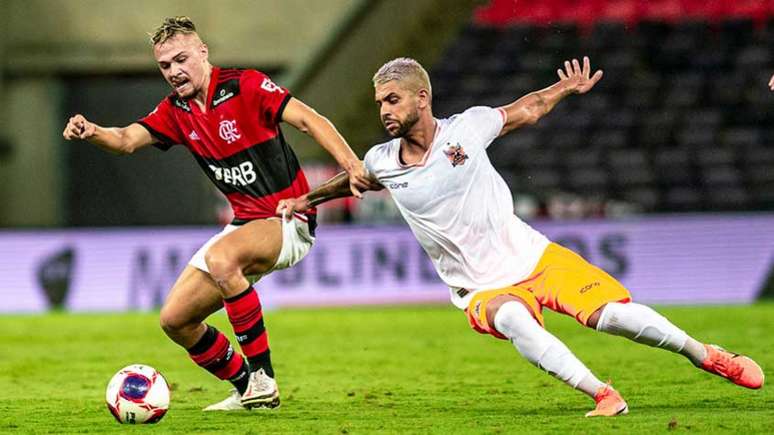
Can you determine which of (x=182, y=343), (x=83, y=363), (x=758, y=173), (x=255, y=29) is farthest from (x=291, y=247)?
(x=758, y=173)

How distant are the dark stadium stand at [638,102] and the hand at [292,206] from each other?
38.9 ft

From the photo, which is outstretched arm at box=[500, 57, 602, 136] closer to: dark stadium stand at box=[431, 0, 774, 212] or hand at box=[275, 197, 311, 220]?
hand at box=[275, 197, 311, 220]

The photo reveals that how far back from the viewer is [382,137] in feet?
61.7

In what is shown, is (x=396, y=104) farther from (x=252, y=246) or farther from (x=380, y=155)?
(x=252, y=246)

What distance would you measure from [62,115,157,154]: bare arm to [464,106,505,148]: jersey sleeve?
5.70 feet

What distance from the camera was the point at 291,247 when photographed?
6.90 meters

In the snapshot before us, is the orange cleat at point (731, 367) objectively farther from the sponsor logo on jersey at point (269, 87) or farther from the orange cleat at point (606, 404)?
the sponsor logo on jersey at point (269, 87)

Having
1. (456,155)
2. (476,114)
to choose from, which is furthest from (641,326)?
(476,114)

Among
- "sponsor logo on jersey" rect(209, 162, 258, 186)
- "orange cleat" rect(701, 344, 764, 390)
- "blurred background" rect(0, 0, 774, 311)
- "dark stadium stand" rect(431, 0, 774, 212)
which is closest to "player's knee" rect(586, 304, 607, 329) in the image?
"orange cleat" rect(701, 344, 764, 390)

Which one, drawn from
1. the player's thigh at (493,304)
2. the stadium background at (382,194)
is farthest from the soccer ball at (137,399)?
the player's thigh at (493,304)

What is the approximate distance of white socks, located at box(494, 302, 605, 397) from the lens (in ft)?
19.3

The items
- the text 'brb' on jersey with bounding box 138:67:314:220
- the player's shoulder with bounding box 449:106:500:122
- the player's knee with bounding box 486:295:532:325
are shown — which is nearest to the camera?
the player's knee with bounding box 486:295:532:325

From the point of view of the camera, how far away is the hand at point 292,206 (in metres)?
6.57

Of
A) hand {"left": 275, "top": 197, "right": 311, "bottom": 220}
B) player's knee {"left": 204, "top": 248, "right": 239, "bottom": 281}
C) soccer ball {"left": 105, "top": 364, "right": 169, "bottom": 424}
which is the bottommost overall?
soccer ball {"left": 105, "top": 364, "right": 169, "bottom": 424}
